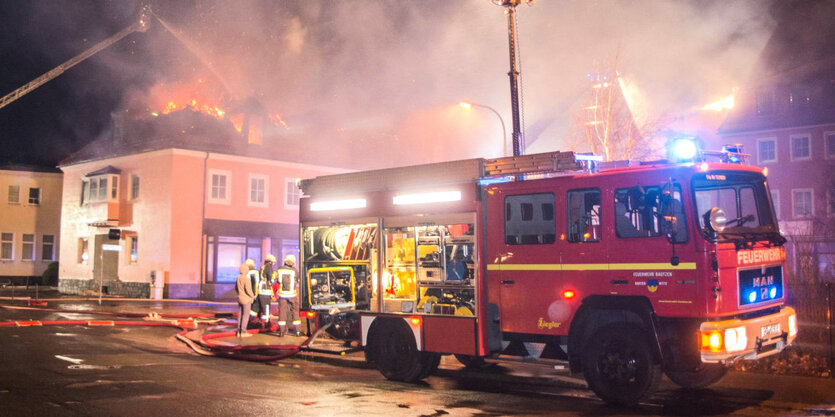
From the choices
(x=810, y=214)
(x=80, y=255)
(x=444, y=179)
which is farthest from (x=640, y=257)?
(x=80, y=255)

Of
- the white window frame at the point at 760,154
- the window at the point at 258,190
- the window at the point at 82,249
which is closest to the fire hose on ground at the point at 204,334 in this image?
the window at the point at 258,190

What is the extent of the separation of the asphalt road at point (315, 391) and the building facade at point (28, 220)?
35599 millimetres

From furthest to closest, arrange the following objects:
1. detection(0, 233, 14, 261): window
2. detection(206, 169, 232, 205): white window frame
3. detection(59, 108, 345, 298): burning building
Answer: detection(0, 233, 14, 261): window → detection(206, 169, 232, 205): white window frame → detection(59, 108, 345, 298): burning building

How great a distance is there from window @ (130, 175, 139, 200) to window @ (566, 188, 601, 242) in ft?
98.3

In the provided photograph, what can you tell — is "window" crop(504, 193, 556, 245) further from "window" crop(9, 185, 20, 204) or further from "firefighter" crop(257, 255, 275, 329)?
"window" crop(9, 185, 20, 204)

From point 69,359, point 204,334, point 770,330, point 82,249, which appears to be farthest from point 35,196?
point 770,330

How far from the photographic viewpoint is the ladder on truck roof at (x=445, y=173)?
9117mm

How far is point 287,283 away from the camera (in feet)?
52.4

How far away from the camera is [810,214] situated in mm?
34781

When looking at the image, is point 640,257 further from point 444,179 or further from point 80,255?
point 80,255

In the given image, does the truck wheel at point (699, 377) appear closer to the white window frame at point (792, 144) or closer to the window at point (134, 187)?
the window at point (134, 187)

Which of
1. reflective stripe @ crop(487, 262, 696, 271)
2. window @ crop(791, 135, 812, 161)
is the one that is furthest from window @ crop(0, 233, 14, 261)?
window @ crop(791, 135, 812, 161)

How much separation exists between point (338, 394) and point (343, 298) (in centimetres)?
250

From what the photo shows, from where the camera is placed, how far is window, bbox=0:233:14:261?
143 ft
